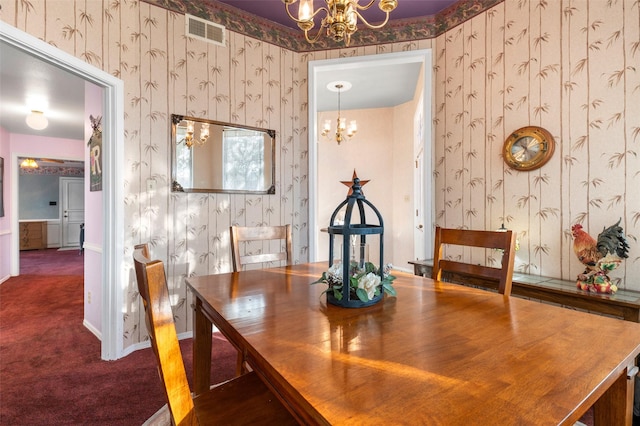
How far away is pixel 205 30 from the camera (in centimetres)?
274

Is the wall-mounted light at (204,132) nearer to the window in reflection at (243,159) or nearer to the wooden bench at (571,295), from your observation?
the window in reflection at (243,159)

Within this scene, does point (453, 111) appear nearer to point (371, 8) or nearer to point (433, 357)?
point (371, 8)

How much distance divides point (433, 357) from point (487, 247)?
2.78 feet

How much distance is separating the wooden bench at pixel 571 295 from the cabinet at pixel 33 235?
10.2m

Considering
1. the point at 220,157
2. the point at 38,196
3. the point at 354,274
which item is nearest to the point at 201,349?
the point at 354,274

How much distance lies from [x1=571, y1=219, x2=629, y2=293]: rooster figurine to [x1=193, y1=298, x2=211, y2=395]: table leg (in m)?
2.08

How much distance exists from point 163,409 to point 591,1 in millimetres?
3501

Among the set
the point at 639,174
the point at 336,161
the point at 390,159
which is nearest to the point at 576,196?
the point at 639,174

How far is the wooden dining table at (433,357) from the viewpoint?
570 mm

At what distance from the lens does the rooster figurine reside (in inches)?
71.2

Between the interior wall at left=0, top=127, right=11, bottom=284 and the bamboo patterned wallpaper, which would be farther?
the interior wall at left=0, top=127, right=11, bottom=284

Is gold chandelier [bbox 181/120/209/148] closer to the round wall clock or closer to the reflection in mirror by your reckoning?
the reflection in mirror

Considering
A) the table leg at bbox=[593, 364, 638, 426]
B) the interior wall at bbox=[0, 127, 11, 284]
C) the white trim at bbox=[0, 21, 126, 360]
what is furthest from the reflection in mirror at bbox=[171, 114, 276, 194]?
Result: the interior wall at bbox=[0, 127, 11, 284]

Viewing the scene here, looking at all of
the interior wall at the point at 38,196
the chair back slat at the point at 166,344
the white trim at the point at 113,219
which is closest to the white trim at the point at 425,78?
the white trim at the point at 113,219
